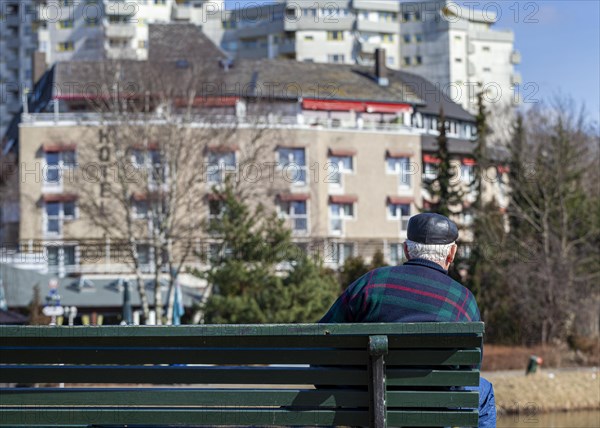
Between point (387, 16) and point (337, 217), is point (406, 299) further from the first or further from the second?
point (387, 16)

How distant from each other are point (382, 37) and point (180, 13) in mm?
20328

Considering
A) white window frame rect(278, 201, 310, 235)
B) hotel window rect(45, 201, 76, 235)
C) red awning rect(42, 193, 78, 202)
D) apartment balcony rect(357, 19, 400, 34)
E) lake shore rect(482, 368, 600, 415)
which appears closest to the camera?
lake shore rect(482, 368, 600, 415)

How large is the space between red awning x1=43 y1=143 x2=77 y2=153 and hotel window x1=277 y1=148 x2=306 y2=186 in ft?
34.3

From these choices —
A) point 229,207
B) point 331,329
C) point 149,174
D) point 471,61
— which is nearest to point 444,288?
point 331,329

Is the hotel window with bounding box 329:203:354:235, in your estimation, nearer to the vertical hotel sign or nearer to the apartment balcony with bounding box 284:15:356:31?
the vertical hotel sign

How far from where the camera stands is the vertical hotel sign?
1753 inches

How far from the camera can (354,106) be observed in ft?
225

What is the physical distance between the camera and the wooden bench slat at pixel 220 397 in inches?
182

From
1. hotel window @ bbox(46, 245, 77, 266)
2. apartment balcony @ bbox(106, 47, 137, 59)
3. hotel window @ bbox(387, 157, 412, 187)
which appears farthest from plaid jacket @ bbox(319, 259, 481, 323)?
hotel window @ bbox(387, 157, 412, 187)

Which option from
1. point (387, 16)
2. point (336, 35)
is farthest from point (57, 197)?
point (387, 16)

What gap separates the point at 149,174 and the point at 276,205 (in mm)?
13259

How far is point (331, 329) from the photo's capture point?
15.1 ft

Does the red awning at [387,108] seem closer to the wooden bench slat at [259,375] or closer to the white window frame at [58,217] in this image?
the white window frame at [58,217]

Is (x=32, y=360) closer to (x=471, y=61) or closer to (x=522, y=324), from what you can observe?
(x=522, y=324)
